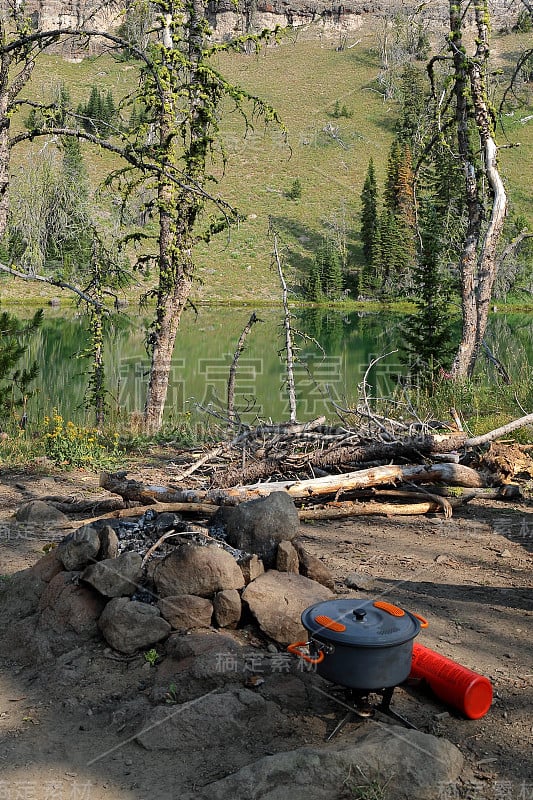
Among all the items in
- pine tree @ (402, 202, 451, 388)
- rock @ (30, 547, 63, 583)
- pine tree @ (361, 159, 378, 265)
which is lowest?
rock @ (30, 547, 63, 583)

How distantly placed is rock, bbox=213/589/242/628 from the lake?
19.3 ft

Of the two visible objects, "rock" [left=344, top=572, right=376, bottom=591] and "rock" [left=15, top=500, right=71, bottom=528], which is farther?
"rock" [left=15, top=500, right=71, bottom=528]

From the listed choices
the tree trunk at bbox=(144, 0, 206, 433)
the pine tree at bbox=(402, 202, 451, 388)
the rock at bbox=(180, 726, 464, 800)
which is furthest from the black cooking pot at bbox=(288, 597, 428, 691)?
the pine tree at bbox=(402, 202, 451, 388)

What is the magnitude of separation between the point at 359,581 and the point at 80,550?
6.66 feet

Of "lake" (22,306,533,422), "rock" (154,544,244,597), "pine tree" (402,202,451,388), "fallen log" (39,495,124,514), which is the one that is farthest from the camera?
"pine tree" (402,202,451,388)

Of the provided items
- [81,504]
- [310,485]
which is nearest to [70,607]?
[81,504]

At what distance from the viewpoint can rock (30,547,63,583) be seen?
4.79 m

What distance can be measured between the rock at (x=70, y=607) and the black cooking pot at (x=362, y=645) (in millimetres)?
1626

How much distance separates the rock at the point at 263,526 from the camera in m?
4.82

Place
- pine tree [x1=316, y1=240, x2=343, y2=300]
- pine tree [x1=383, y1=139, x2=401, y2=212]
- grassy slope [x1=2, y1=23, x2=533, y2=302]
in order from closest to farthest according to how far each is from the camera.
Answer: pine tree [x1=316, y1=240, x2=343, y2=300], pine tree [x1=383, y1=139, x2=401, y2=212], grassy slope [x1=2, y1=23, x2=533, y2=302]

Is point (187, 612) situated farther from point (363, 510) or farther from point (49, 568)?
point (363, 510)

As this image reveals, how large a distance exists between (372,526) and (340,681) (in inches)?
144

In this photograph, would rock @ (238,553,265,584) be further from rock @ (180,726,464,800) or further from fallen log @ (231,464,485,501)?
fallen log @ (231,464,485,501)

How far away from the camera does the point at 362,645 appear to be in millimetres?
3172
